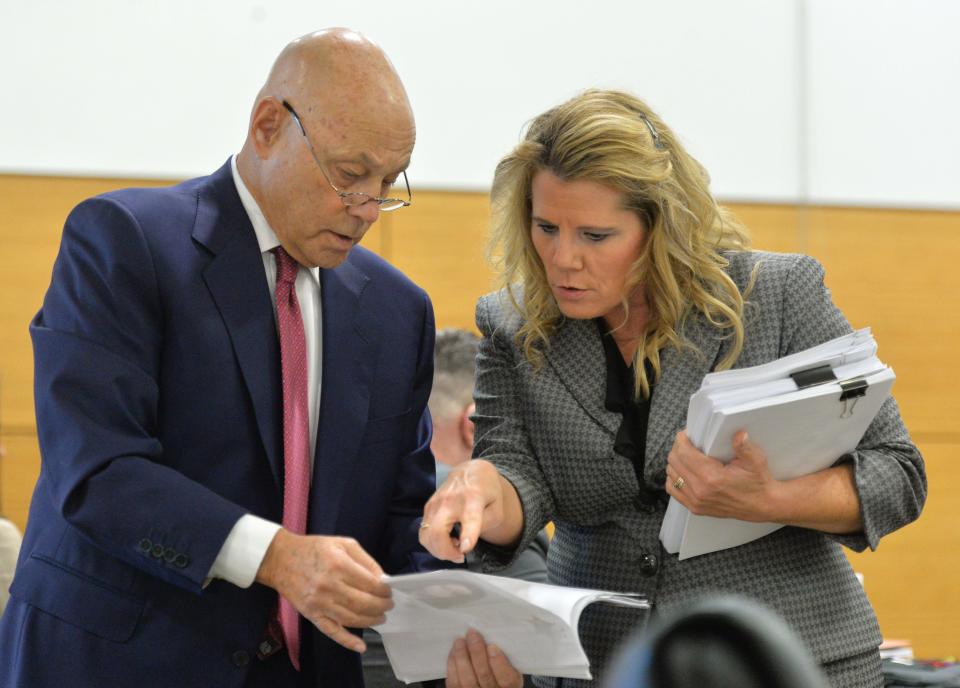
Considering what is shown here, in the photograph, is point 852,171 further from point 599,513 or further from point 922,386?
point 599,513

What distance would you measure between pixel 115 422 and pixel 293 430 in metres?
0.26

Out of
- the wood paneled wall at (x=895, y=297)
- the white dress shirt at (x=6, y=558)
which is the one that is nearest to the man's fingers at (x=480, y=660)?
the white dress shirt at (x=6, y=558)

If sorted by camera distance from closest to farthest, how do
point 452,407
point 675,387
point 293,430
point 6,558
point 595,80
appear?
point 293,430, point 675,387, point 6,558, point 452,407, point 595,80

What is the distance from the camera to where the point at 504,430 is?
199cm

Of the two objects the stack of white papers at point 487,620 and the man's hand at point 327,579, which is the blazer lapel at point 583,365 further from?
the man's hand at point 327,579

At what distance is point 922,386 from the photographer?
16.2 ft

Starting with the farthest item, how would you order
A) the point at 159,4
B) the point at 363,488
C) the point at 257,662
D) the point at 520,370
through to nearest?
the point at 159,4
the point at 520,370
the point at 363,488
the point at 257,662

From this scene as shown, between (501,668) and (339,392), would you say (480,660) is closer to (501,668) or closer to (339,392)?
(501,668)

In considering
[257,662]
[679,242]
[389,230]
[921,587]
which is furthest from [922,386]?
[257,662]

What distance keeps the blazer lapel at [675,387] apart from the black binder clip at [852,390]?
30cm

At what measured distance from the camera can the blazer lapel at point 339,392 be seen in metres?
1.82

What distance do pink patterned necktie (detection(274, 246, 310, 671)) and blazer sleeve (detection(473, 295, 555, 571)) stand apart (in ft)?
0.99

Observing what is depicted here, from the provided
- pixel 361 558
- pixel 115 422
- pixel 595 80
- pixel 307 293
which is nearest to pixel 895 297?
pixel 595 80

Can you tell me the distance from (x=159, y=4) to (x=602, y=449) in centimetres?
336
